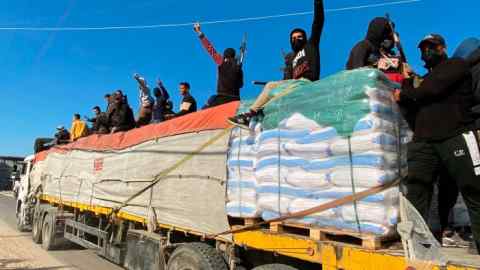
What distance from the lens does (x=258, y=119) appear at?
3746 millimetres

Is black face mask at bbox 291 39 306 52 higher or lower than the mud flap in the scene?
higher

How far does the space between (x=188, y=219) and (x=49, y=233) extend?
21.0 ft

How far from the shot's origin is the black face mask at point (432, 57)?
291 centimetres

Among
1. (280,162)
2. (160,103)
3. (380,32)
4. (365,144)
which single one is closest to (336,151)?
(365,144)

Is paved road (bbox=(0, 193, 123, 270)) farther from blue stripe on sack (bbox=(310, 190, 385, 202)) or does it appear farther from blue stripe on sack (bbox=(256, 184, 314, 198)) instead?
blue stripe on sack (bbox=(310, 190, 385, 202))

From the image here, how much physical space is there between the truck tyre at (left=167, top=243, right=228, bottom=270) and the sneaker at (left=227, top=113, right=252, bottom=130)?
1291mm

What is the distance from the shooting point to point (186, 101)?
724 centimetres

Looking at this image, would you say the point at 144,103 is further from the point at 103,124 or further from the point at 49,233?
the point at 49,233

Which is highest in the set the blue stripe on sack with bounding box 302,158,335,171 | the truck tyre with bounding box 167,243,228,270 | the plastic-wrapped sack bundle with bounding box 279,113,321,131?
the plastic-wrapped sack bundle with bounding box 279,113,321,131

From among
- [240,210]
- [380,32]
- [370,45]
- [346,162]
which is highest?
[380,32]

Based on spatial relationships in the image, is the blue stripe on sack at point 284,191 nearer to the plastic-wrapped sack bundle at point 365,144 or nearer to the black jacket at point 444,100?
the plastic-wrapped sack bundle at point 365,144

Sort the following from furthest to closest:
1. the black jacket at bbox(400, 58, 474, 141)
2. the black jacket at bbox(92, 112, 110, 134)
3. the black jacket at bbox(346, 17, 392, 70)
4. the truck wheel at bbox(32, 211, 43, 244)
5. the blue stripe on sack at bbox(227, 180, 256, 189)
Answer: the truck wheel at bbox(32, 211, 43, 244) → the black jacket at bbox(92, 112, 110, 134) → the blue stripe on sack at bbox(227, 180, 256, 189) → the black jacket at bbox(346, 17, 392, 70) → the black jacket at bbox(400, 58, 474, 141)

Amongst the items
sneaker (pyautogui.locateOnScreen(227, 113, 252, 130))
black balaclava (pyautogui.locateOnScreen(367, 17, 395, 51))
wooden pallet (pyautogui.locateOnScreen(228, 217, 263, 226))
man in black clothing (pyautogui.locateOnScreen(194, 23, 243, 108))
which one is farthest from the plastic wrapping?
man in black clothing (pyautogui.locateOnScreen(194, 23, 243, 108))

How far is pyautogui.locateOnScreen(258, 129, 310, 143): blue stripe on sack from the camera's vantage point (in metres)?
3.15
